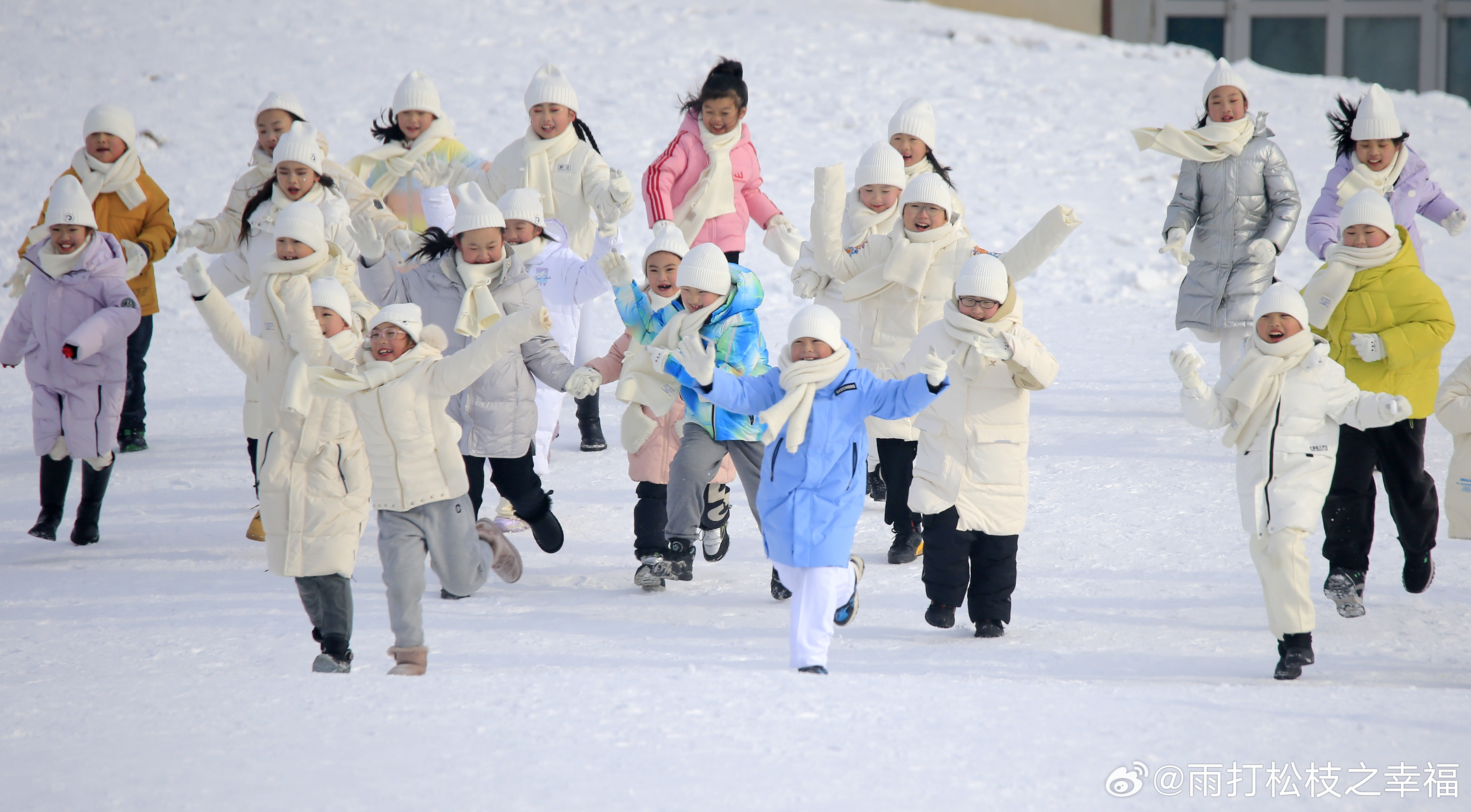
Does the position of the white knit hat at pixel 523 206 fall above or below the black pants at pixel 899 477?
above

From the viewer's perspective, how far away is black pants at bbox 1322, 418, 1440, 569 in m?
5.17

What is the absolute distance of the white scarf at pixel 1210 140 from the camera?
6.96 m

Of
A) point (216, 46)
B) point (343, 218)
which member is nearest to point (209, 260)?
point (216, 46)

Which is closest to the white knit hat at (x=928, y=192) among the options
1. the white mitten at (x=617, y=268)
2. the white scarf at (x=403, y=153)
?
the white mitten at (x=617, y=268)

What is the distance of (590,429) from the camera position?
8.25 m

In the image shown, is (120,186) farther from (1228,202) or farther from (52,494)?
(1228,202)

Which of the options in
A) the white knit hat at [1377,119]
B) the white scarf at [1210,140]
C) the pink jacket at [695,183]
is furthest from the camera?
the pink jacket at [695,183]

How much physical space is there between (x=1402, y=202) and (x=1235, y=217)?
0.88 m

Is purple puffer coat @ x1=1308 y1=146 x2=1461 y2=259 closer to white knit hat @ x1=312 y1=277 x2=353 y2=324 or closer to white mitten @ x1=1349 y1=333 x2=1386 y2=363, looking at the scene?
white mitten @ x1=1349 y1=333 x2=1386 y2=363

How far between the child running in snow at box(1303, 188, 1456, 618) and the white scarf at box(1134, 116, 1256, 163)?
1758mm

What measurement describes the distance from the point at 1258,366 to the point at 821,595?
1.63 meters

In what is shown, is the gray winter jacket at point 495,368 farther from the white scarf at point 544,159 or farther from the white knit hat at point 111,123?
the white knit hat at point 111,123

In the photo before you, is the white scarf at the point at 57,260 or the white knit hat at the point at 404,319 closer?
the white knit hat at the point at 404,319

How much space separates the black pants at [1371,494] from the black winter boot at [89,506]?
530 cm
